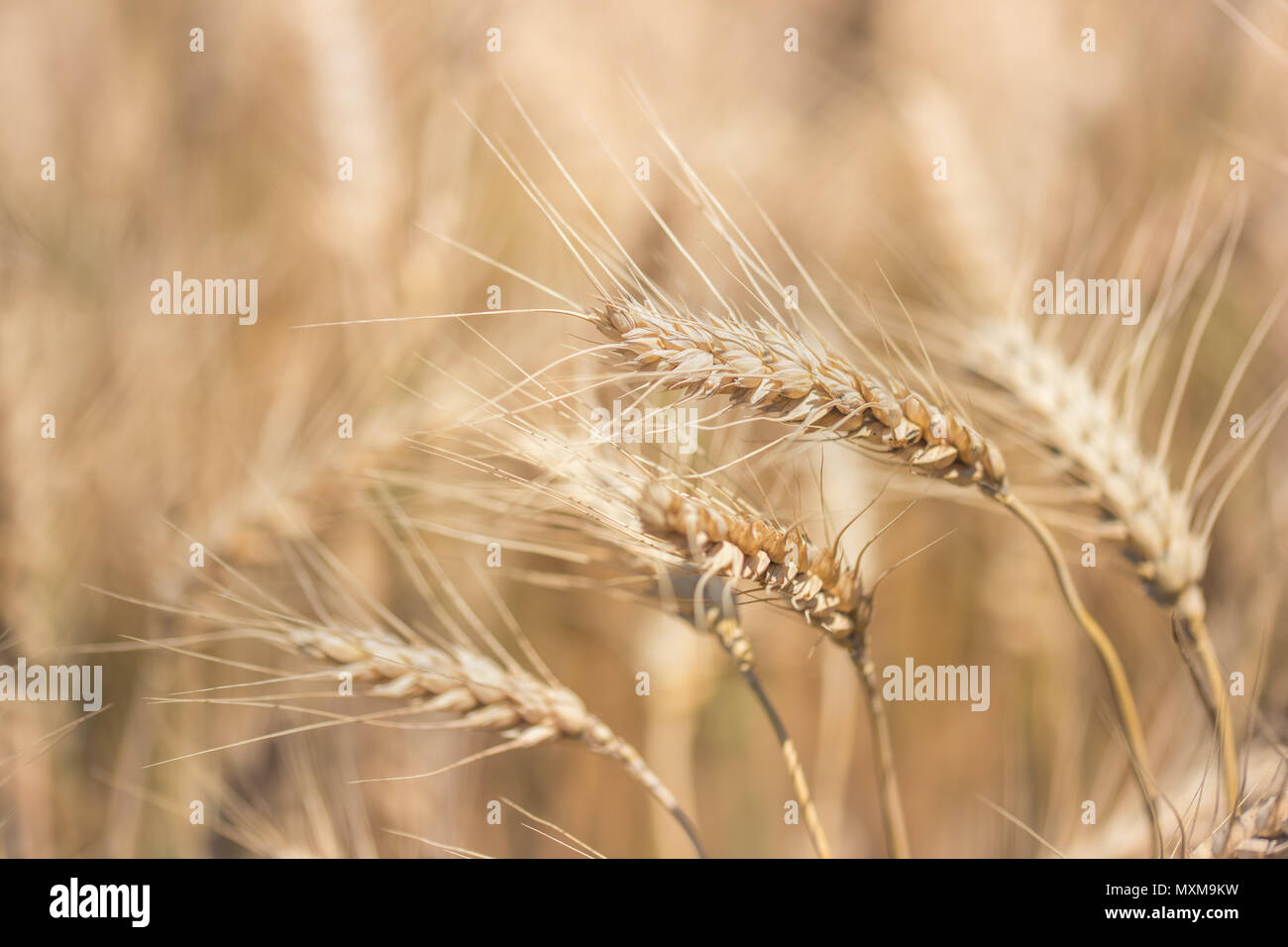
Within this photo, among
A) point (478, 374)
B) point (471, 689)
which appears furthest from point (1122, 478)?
point (478, 374)

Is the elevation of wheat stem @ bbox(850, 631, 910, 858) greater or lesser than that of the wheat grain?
lesser

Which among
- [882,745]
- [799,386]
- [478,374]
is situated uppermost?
[478,374]

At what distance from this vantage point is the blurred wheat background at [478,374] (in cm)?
100

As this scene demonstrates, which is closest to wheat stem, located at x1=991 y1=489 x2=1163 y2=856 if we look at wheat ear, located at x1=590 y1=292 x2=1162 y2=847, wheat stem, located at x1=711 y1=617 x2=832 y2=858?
wheat ear, located at x1=590 y1=292 x2=1162 y2=847

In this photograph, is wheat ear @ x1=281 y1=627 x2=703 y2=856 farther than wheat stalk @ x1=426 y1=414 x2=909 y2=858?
Yes

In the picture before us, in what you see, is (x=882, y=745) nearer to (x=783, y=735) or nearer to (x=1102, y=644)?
(x=783, y=735)

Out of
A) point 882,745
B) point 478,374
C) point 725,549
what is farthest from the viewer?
point 478,374

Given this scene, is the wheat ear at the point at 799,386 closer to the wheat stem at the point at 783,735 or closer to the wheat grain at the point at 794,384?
the wheat grain at the point at 794,384

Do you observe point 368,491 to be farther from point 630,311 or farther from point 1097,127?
point 1097,127

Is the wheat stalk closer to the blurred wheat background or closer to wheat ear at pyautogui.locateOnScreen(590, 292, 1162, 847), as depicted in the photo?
wheat ear at pyautogui.locateOnScreen(590, 292, 1162, 847)

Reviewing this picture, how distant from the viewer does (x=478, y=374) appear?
41.1 inches

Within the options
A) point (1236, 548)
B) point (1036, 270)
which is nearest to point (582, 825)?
point (1236, 548)

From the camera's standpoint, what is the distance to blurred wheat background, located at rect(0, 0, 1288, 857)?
100 centimetres

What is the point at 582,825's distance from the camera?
1119 mm
